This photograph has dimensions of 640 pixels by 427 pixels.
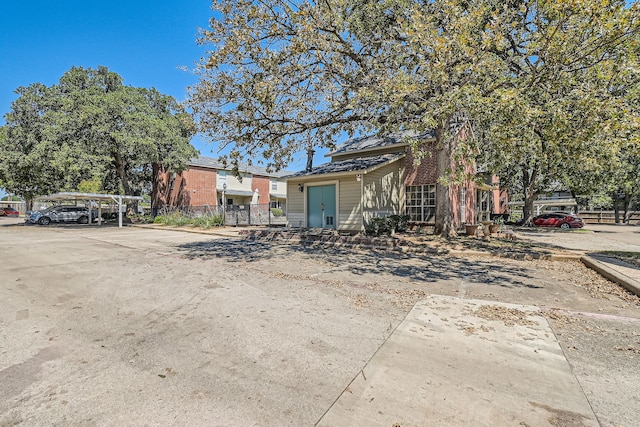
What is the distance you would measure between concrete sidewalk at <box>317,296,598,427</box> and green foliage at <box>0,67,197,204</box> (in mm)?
21279

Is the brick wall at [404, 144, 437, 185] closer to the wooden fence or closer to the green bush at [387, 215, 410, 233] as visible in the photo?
the green bush at [387, 215, 410, 233]

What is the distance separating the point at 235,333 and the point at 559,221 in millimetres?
28659

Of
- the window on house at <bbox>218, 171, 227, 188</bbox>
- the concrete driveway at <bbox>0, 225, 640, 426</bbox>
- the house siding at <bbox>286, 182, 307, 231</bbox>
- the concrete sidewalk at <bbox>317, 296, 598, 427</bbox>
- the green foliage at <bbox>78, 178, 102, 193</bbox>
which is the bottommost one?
the concrete sidewalk at <bbox>317, 296, 598, 427</bbox>

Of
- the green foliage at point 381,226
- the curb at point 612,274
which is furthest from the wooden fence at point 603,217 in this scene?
the curb at point 612,274

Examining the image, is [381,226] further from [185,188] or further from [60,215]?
[60,215]

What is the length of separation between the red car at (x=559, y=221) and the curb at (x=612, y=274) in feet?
64.3

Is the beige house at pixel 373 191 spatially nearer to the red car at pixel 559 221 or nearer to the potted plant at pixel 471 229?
the potted plant at pixel 471 229

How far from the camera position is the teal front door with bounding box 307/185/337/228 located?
50.4ft

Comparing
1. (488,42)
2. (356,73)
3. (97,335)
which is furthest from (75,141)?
(488,42)

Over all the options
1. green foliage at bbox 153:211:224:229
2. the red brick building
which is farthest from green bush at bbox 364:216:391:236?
the red brick building

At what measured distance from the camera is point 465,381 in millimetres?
2662

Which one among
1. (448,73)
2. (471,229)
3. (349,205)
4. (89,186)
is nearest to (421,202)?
(471,229)

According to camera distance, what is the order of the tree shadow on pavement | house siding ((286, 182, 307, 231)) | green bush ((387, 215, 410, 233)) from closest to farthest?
the tree shadow on pavement, green bush ((387, 215, 410, 233)), house siding ((286, 182, 307, 231))

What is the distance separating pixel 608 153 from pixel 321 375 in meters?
8.64
